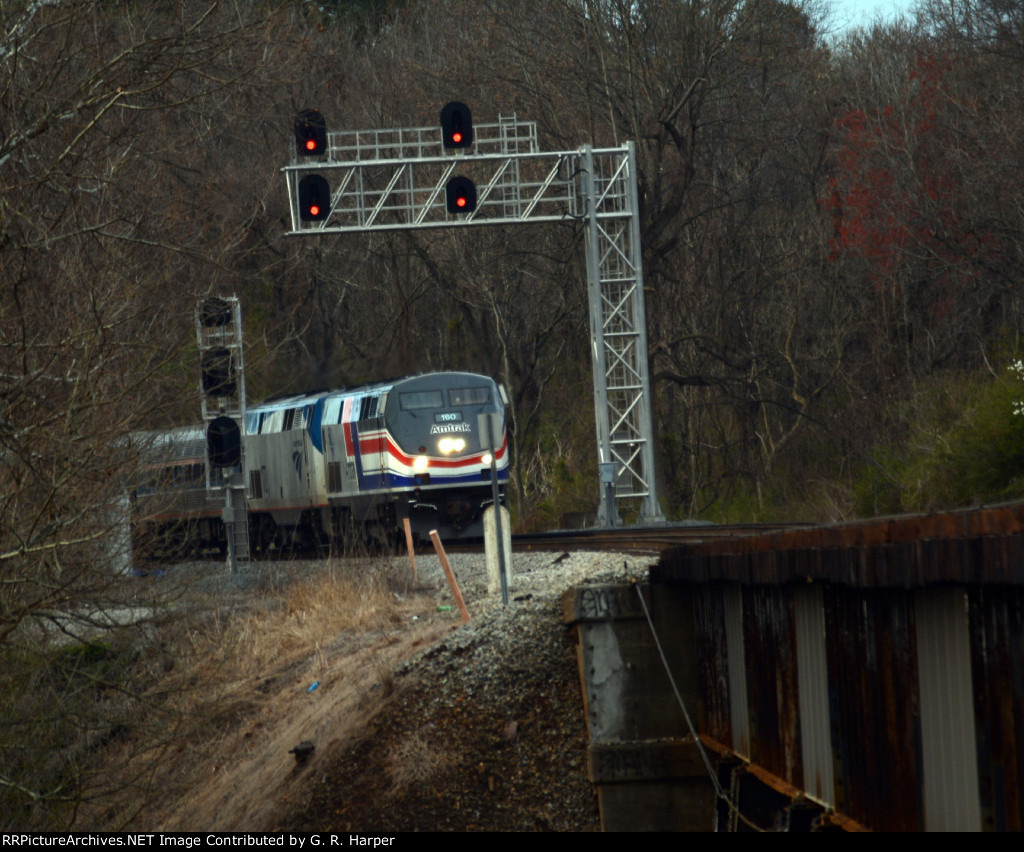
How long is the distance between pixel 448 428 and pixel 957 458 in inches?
348

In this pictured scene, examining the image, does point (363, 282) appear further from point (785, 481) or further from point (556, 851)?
point (556, 851)

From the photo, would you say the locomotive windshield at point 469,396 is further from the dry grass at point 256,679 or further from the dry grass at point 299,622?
the dry grass at point 299,622

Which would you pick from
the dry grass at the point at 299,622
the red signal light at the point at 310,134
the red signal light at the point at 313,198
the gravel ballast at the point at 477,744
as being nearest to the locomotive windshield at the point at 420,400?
the red signal light at the point at 313,198

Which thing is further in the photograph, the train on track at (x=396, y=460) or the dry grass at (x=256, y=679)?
the train on track at (x=396, y=460)

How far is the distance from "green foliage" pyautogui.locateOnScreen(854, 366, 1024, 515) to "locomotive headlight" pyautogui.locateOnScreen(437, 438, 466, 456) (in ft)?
22.9

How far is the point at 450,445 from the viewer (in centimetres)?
2403

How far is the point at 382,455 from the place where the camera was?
2395cm

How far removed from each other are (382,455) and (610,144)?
36.7 ft

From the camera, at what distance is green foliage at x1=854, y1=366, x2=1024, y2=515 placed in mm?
19000

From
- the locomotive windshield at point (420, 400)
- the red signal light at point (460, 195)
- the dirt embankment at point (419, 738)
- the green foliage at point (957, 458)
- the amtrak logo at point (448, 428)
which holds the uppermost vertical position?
the red signal light at point (460, 195)

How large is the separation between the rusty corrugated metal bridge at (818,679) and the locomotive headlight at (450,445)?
1186 centimetres

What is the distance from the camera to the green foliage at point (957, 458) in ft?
62.3

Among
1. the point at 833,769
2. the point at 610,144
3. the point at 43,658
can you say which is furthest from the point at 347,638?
the point at 610,144

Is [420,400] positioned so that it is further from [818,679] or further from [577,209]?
[818,679]
